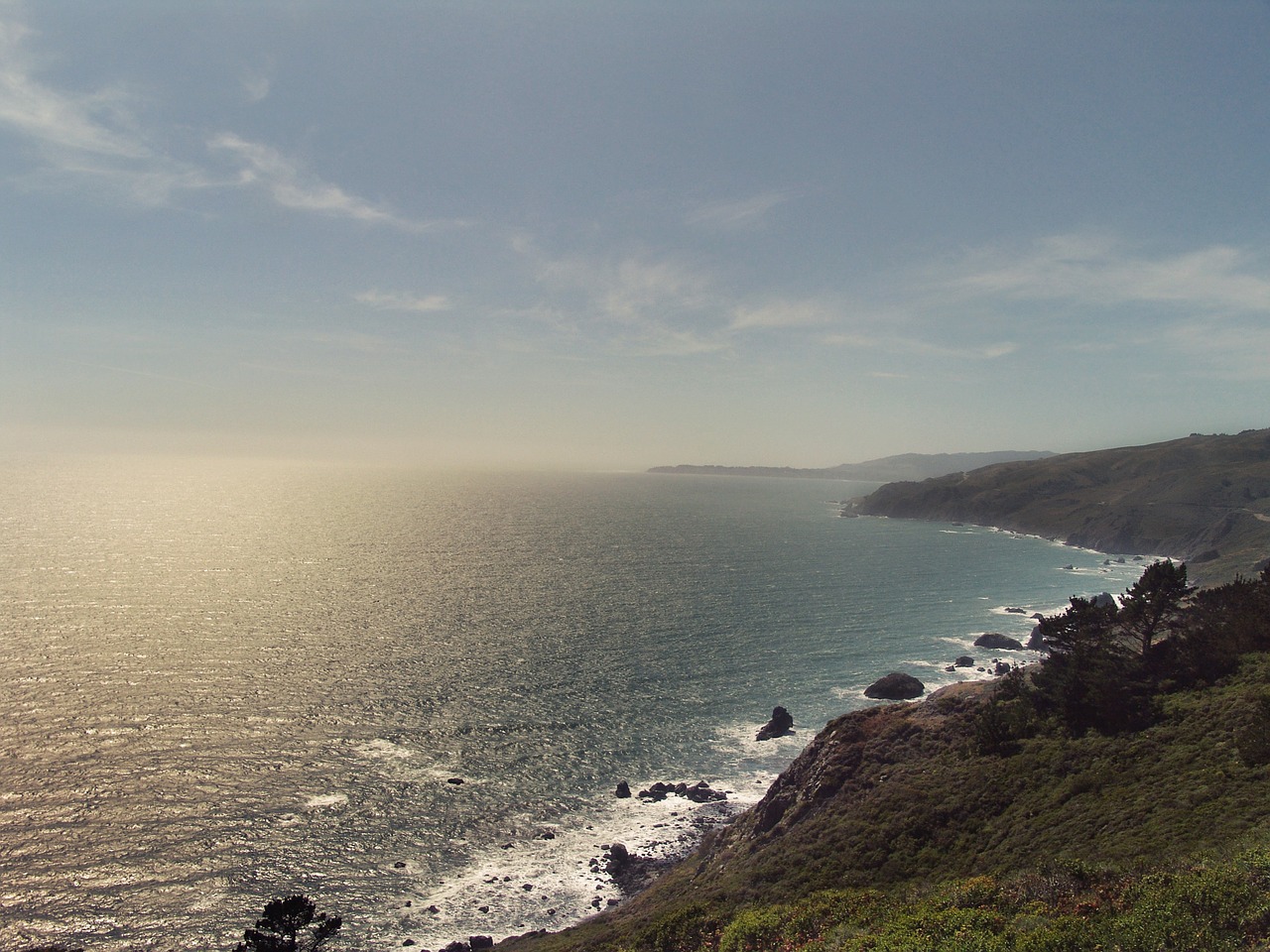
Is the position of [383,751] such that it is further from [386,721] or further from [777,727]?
[777,727]

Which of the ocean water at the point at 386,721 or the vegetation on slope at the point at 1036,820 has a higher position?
the vegetation on slope at the point at 1036,820

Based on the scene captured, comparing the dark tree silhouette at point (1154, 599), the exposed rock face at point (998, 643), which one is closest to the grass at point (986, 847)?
the dark tree silhouette at point (1154, 599)

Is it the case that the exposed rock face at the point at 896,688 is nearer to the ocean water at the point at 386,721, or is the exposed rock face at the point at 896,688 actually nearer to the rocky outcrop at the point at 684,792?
the ocean water at the point at 386,721

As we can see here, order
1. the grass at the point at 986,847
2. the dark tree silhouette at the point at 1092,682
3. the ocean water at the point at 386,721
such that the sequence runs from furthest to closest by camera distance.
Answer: the ocean water at the point at 386,721 < the dark tree silhouette at the point at 1092,682 < the grass at the point at 986,847

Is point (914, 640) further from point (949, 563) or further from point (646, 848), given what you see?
point (949, 563)

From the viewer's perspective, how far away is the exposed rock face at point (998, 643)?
333 feet

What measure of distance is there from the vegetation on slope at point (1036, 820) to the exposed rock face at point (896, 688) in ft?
80.1

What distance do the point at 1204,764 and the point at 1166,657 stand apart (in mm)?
18105

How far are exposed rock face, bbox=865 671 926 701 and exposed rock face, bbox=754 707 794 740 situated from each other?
565 inches

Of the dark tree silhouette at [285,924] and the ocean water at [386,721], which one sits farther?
the ocean water at [386,721]

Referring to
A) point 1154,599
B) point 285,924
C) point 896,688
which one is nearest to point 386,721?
point 285,924

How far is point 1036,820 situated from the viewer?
3359 cm

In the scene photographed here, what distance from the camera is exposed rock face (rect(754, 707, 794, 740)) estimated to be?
2798 inches

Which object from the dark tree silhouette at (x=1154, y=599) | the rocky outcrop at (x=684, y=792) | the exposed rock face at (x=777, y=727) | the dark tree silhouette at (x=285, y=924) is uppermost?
the dark tree silhouette at (x=1154, y=599)
